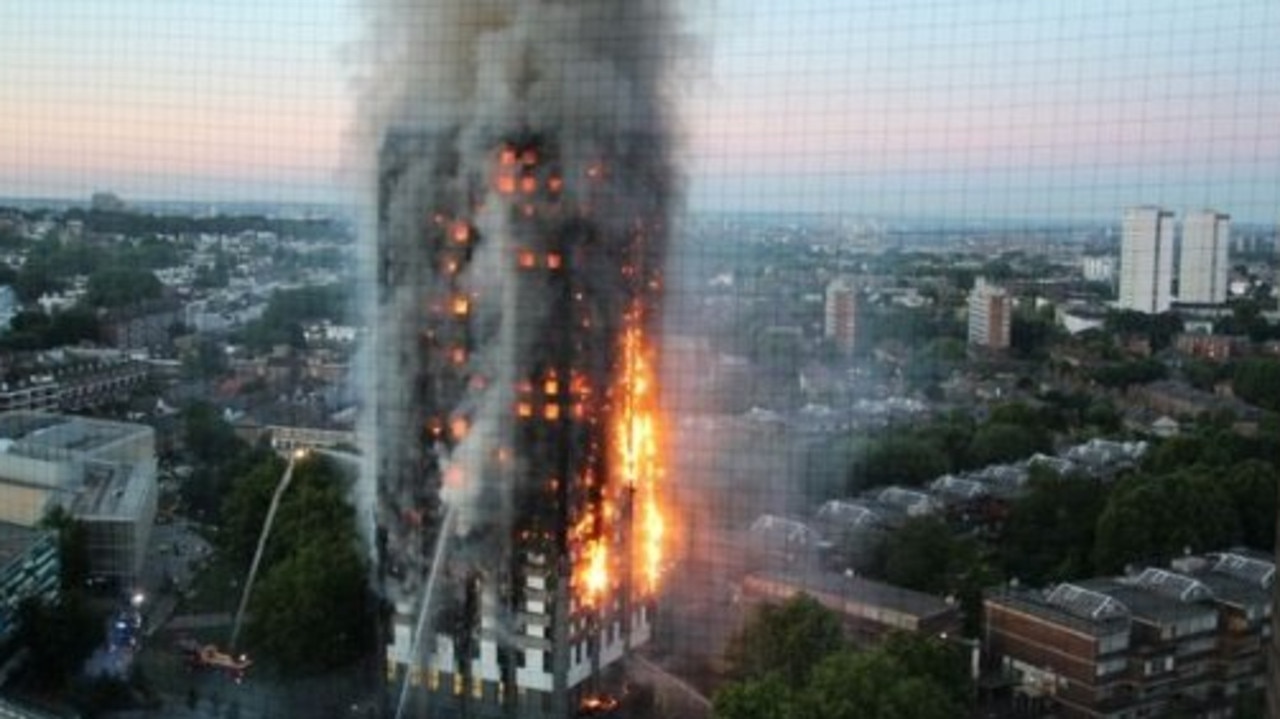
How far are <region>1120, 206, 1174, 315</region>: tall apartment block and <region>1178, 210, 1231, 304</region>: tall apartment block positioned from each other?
53 mm

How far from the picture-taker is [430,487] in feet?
12.7

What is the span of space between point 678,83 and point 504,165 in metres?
0.72

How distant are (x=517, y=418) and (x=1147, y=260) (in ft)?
6.97

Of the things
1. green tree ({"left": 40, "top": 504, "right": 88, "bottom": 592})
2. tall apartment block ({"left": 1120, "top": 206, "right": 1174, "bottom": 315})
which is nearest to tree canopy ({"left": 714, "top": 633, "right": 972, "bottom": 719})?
tall apartment block ({"left": 1120, "top": 206, "right": 1174, "bottom": 315})

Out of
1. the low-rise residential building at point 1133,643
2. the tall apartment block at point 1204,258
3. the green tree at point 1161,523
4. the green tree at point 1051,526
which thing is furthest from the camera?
the green tree at point 1051,526

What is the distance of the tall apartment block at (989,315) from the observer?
19.4ft

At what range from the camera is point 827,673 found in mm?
3475

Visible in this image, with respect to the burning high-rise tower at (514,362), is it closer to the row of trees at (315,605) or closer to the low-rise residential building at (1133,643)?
the row of trees at (315,605)

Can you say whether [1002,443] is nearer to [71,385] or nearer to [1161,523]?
[1161,523]

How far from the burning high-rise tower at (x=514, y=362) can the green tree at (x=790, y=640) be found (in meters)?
0.33

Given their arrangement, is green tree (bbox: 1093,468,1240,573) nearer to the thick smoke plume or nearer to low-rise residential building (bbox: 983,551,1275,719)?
low-rise residential building (bbox: 983,551,1275,719)

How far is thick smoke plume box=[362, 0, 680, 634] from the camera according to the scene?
346cm

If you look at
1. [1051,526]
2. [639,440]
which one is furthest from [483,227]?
[1051,526]

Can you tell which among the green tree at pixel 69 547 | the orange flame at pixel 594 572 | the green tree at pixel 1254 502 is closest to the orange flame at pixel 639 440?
the orange flame at pixel 594 572
